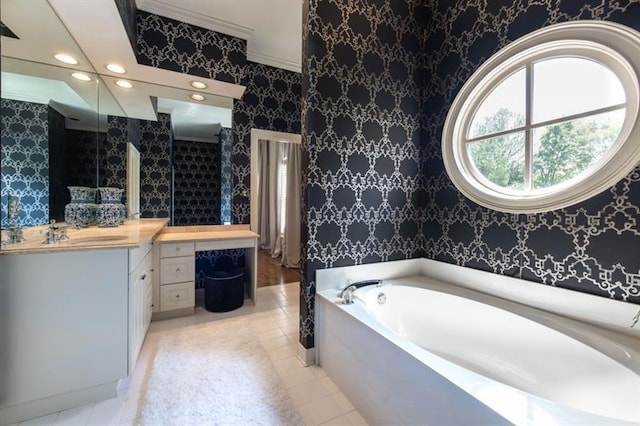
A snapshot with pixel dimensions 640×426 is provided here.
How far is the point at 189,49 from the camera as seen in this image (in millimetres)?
2502

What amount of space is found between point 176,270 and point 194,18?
239 centimetres

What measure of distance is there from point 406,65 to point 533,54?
866 mm

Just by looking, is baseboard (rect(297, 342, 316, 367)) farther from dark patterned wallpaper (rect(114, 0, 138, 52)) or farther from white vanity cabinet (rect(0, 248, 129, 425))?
dark patterned wallpaper (rect(114, 0, 138, 52))

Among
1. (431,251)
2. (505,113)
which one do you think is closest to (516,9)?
(505,113)

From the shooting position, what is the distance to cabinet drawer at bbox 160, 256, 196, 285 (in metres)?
2.50

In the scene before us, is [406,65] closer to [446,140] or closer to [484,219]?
[446,140]

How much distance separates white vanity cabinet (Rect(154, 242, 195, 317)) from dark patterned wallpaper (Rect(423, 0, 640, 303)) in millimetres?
2302

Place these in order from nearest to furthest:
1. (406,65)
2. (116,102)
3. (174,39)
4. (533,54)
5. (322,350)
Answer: (533,54), (322,350), (406,65), (174,39), (116,102)

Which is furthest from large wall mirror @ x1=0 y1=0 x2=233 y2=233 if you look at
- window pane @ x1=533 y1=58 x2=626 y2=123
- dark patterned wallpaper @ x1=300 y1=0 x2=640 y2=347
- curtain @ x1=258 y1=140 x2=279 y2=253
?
window pane @ x1=533 y1=58 x2=626 y2=123

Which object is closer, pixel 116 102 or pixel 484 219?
pixel 484 219

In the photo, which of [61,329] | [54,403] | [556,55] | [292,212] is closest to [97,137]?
[61,329]

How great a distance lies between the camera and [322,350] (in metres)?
1.85

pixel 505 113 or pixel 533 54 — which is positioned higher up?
pixel 533 54

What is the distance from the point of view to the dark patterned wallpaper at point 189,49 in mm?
2344
